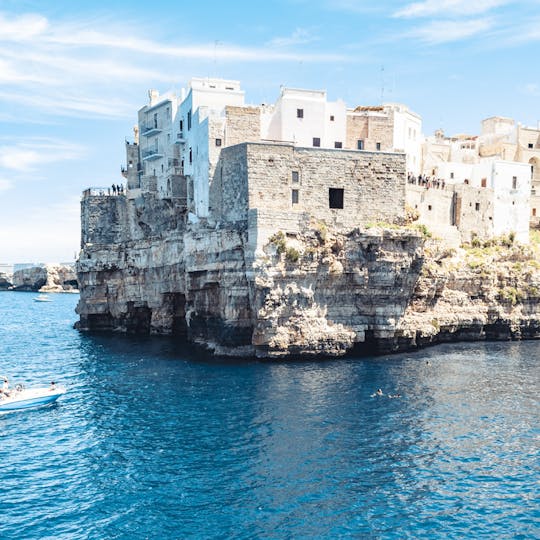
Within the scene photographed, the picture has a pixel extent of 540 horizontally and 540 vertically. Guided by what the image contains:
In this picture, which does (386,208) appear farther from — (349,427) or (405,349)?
(349,427)

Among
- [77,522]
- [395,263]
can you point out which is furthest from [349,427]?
[395,263]

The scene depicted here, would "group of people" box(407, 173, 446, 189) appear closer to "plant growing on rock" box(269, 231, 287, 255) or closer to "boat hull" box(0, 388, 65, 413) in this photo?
"plant growing on rock" box(269, 231, 287, 255)

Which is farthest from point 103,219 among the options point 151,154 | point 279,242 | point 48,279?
point 48,279

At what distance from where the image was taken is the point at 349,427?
100ft

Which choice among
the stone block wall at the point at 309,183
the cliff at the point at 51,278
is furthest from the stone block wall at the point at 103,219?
the cliff at the point at 51,278

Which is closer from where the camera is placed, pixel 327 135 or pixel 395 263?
pixel 395 263

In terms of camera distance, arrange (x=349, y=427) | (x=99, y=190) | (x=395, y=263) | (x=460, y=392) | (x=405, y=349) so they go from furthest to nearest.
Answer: (x=99, y=190) < (x=405, y=349) < (x=395, y=263) < (x=460, y=392) < (x=349, y=427)

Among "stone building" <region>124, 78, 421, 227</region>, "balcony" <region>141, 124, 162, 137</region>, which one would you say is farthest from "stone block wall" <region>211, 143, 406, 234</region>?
"balcony" <region>141, 124, 162, 137</region>

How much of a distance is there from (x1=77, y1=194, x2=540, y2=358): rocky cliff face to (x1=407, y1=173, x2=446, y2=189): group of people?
6.88 meters

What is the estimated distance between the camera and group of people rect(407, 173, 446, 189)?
189 feet

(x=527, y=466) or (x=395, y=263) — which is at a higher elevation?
(x=395, y=263)

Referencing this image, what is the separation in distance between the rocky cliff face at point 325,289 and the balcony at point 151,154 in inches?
244

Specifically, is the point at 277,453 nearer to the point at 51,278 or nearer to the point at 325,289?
the point at 325,289

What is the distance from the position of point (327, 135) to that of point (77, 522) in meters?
40.3
